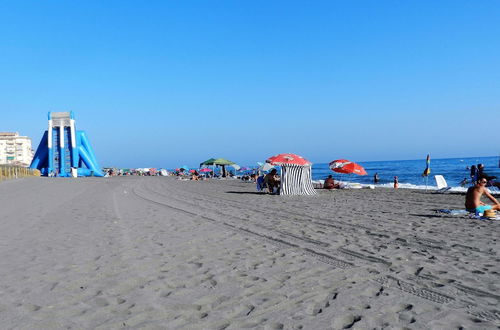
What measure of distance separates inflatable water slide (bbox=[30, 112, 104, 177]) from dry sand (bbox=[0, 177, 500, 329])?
130 ft

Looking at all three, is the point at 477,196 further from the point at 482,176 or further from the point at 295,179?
the point at 295,179

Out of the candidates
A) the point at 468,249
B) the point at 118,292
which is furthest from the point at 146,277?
the point at 468,249

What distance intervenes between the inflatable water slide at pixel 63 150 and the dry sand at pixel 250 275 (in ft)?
130

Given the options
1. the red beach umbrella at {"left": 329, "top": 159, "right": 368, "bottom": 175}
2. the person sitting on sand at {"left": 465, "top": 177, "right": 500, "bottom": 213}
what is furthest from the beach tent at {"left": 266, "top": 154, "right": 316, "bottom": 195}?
the person sitting on sand at {"left": 465, "top": 177, "right": 500, "bottom": 213}

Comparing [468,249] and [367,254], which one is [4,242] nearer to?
[367,254]

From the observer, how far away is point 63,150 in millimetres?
44406

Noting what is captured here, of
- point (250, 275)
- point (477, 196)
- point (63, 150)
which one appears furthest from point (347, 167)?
point (63, 150)

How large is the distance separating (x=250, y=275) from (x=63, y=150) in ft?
147

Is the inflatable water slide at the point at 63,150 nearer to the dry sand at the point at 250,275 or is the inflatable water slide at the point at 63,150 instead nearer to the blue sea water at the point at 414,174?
the blue sea water at the point at 414,174

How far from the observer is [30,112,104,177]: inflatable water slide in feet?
145

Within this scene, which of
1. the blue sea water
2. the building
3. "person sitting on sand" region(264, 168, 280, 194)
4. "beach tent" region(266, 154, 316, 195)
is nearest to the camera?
"beach tent" region(266, 154, 316, 195)

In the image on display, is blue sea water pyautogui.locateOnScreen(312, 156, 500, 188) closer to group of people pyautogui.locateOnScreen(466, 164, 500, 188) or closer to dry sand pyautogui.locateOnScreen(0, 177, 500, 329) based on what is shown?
group of people pyautogui.locateOnScreen(466, 164, 500, 188)

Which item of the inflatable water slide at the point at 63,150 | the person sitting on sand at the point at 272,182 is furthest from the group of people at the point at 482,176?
the inflatable water slide at the point at 63,150

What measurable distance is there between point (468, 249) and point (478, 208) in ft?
11.6
